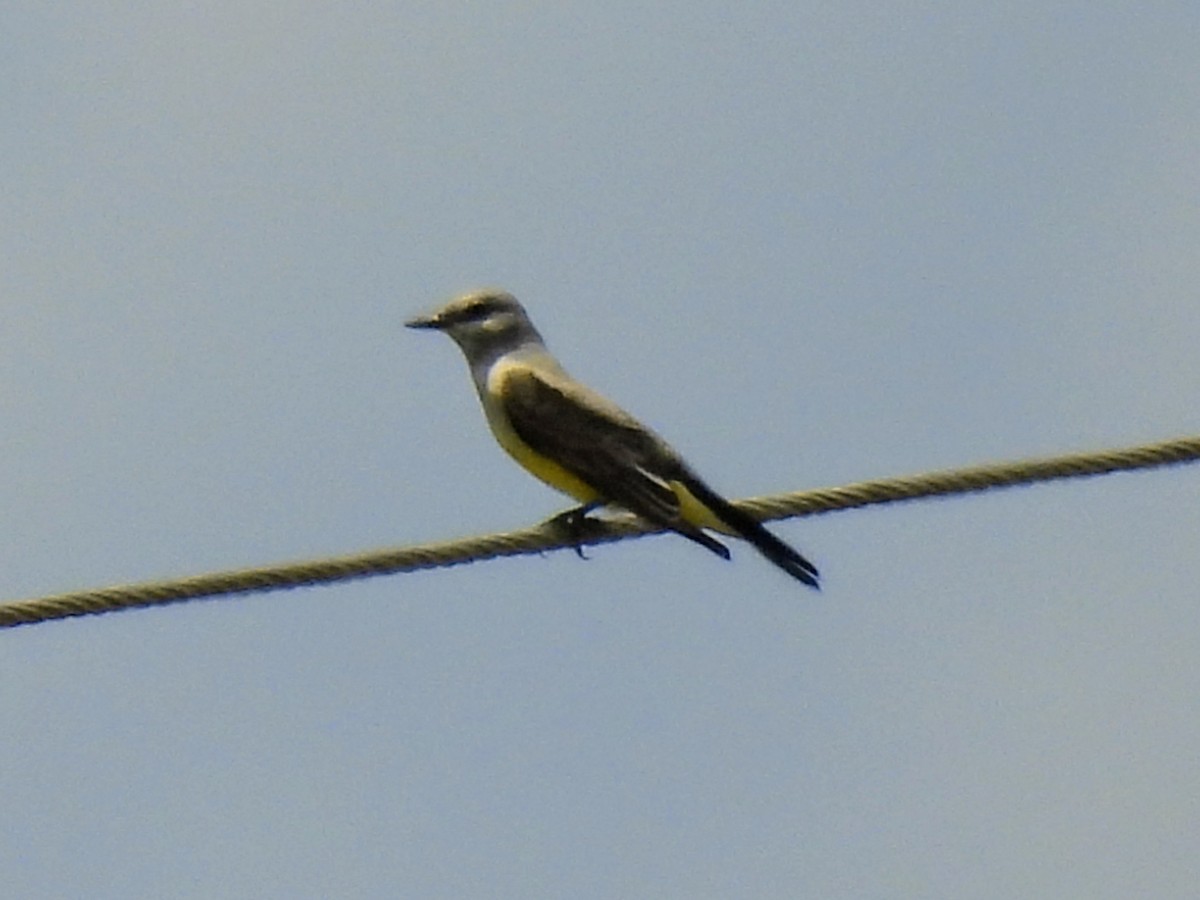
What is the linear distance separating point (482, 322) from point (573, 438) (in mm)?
1263

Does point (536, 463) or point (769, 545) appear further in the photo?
point (536, 463)

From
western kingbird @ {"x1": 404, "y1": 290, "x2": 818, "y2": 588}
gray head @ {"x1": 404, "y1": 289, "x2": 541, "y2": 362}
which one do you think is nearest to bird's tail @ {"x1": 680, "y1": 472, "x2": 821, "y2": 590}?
western kingbird @ {"x1": 404, "y1": 290, "x2": 818, "y2": 588}

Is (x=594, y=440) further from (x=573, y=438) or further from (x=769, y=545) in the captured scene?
(x=769, y=545)

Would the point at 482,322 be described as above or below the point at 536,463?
above

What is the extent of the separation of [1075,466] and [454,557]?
1.74m

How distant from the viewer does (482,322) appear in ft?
38.0

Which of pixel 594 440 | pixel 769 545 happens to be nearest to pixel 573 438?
pixel 594 440

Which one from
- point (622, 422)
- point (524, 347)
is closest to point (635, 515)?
point (622, 422)

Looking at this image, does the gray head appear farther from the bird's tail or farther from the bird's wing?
the bird's tail

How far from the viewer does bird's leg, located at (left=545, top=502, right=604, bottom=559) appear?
984cm

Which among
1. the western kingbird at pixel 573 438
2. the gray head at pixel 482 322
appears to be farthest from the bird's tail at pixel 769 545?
the gray head at pixel 482 322

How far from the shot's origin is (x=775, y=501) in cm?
839

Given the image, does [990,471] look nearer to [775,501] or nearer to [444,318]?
[775,501]

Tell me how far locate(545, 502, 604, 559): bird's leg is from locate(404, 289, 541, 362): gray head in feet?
4.91
